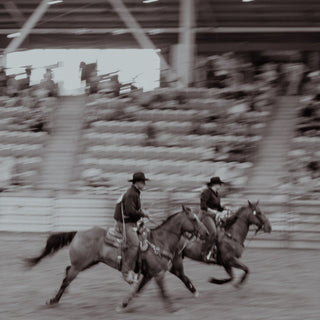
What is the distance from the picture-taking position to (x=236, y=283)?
11836 millimetres

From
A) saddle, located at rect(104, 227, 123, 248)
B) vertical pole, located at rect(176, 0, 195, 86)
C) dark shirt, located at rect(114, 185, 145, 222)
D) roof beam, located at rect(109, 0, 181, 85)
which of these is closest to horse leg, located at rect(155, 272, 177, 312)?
saddle, located at rect(104, 227, 123, 248)

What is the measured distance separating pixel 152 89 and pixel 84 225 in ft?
24.2

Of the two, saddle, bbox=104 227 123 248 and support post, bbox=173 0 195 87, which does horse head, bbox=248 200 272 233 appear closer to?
saddle, bbox=104 227 123 248

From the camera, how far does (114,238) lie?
33.2ft

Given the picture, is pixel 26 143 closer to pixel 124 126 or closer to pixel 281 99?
pixel 124 126

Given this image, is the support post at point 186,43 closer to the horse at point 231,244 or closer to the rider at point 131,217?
the horse at point 231,244

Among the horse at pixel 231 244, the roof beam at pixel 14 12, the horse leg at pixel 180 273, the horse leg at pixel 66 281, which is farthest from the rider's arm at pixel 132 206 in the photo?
the roof beam at pixel 14 12

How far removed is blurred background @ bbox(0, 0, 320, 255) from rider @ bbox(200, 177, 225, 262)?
14.2ft

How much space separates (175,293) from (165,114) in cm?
1110

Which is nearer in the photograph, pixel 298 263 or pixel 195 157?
pixel 298 263

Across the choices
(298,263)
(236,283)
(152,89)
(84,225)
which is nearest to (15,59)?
(152,89)

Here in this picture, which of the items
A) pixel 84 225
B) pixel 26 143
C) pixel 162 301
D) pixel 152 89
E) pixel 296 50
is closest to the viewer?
pixel 162 301

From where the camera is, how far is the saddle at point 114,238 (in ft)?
33.0

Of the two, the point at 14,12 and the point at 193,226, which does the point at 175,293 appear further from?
the point at 14,12
